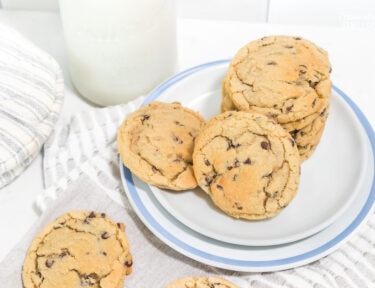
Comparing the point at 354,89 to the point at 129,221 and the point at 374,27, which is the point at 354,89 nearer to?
the point at 374,27

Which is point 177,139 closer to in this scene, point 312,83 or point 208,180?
point 208,180

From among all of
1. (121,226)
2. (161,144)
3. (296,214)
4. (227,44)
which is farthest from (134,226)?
(227,44)

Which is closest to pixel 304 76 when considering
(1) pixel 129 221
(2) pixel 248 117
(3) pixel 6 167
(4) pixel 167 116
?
(2) pixel 248 117

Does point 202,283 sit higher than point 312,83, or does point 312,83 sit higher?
point 312,83

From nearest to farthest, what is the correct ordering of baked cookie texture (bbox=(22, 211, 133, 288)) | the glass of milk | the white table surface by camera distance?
baked cookie texture (bbox=(22, 211, 133, 288)), the glass of milk, the white table surface

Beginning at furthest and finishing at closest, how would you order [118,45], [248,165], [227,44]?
1. [227,44]
2. [118,45]
3. [248,165]

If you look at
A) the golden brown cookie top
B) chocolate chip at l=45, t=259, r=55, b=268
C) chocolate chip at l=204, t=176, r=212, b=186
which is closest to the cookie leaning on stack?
the golden brown cookie top

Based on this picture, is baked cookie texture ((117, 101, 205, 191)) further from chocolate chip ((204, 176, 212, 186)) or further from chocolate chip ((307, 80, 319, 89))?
chocolate chip ((307, 80, 319, 89))

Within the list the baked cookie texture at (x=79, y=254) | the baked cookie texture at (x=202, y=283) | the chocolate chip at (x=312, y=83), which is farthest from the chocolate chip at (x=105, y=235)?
the chocolate chip at (x=312, y=83)
